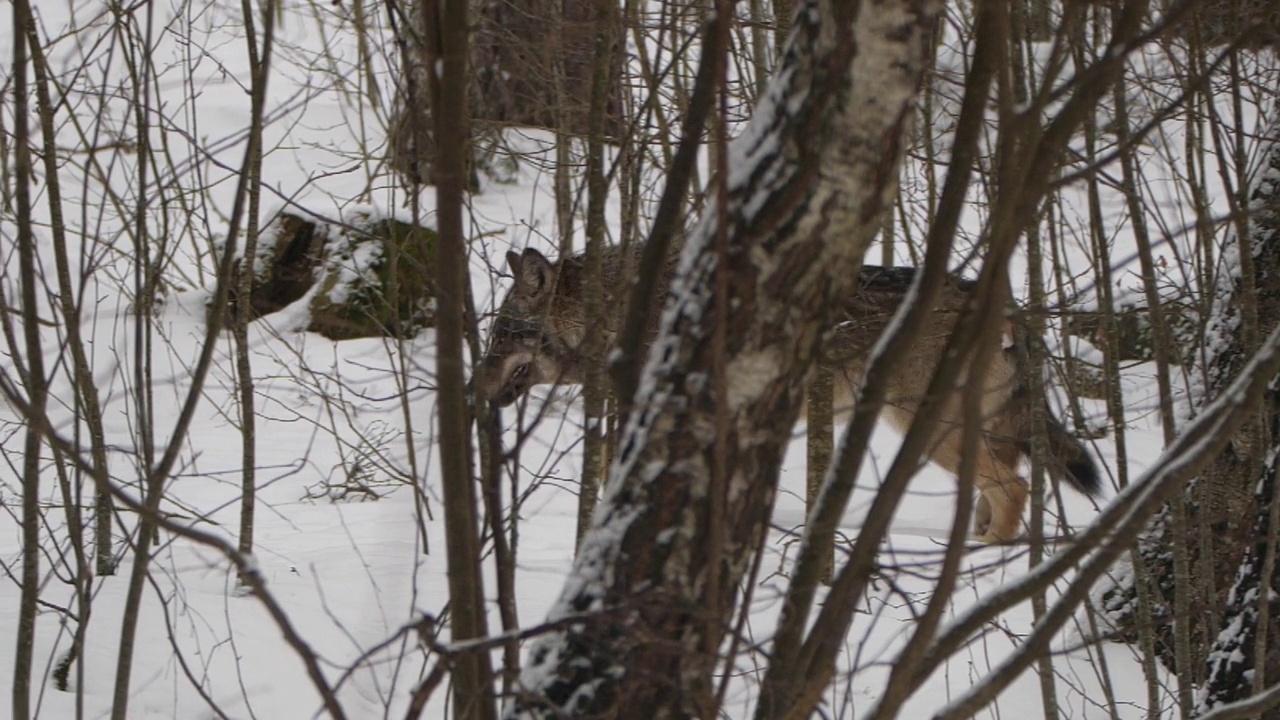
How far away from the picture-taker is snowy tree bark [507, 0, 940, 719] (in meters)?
1.77

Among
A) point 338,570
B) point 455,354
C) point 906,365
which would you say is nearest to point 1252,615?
point 906,365

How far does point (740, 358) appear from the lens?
5.92ft

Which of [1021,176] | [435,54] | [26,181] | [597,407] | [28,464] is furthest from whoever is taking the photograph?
A: [597,407]

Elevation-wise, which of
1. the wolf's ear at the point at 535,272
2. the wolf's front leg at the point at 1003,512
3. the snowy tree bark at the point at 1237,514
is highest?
the wolf's ear at the point at 535,272

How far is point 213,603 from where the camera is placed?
4.41 meters

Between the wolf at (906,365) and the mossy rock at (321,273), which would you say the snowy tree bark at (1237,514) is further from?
the mossy rock at (321,273)

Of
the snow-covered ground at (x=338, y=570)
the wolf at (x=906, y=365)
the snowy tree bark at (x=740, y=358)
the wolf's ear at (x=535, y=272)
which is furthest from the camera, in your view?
the wolf's ear at (x=535, y=272)

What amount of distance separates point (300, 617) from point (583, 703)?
2.65 meters

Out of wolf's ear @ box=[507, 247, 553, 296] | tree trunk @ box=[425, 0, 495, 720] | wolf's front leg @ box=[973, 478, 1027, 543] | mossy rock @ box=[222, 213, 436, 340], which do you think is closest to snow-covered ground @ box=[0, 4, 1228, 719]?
tree trunk @ box=[425, 0, 495, 720]

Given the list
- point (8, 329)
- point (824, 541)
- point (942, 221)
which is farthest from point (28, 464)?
point (942, 221)

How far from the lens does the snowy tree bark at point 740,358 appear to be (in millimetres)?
1774

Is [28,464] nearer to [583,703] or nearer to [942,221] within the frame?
[583,703]

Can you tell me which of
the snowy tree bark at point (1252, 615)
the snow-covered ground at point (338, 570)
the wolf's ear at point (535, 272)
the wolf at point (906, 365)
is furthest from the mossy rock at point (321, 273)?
the snowy tree bark at point (1252, 615)

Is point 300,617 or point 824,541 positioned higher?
point 824,541
